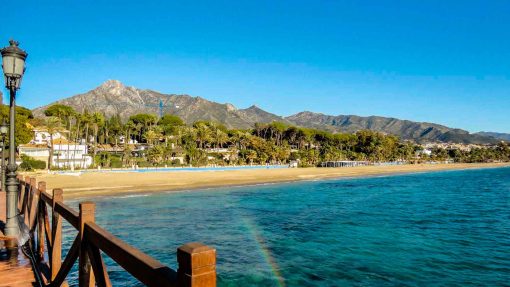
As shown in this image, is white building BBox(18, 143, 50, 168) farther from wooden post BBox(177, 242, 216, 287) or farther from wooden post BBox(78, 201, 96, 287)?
wooden post BBox(177, 242, 216, 287)

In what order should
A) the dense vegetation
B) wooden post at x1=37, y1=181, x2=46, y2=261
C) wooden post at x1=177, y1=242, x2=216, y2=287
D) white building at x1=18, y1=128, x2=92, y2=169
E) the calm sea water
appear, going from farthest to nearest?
the dense vegetation < white building at x1=18, y1=128, x2=92, y2=169 < the calm sea water < wooden post at x1=37, y1=181, x2=46, y2=261 < wooden post at x1=177, y1=242, x2=216, y2=287

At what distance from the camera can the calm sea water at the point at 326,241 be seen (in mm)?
11945

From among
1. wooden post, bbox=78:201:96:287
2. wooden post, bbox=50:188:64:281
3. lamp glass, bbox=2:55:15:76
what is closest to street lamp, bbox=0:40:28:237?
lamp glass, bbox=2:55:15:76

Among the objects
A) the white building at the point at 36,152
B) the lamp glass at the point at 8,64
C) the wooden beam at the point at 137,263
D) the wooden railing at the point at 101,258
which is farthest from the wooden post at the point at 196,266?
the white building at the point at 36,152

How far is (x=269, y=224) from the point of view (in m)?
21.0

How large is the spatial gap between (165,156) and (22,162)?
34248 mm

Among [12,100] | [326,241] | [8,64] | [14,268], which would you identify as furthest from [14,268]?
[326,241]

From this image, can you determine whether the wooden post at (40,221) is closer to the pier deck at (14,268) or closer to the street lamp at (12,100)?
the pier deck at (14,268)

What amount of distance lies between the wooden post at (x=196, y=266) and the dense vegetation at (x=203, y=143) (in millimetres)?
66544

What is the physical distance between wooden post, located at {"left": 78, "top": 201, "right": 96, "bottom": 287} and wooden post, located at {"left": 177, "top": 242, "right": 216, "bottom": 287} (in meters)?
2.32

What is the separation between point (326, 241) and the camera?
54.5ft

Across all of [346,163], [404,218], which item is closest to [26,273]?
[404,218]

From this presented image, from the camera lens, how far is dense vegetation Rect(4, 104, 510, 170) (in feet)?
286

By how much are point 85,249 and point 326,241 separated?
1391 centimetres
